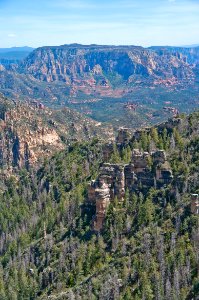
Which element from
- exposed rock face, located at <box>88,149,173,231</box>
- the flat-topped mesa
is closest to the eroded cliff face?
exposed rock face, located at <box>88,149,173,231</box>

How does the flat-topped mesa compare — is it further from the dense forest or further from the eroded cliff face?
the eroded cliff face

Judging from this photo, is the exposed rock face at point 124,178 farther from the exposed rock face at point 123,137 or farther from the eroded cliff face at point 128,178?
the exposed rock face at point 123,137

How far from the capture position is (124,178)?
98438mm

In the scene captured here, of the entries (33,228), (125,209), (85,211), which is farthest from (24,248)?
(125,209)

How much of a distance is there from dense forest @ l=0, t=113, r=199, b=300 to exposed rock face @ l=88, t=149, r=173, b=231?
145cm

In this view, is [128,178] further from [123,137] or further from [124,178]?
[123,137]

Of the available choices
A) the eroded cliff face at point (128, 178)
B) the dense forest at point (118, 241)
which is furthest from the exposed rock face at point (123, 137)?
the eroded cliff face at point (128, 178)

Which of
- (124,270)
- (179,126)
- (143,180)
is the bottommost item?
(124,270)

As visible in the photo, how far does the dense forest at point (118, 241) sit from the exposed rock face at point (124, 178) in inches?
56.9

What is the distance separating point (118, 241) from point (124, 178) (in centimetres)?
1539

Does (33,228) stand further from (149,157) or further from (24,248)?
(149,157)

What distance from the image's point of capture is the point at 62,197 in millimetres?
118250

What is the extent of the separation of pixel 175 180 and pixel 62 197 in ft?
119

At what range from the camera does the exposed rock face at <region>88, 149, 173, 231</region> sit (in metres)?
94.3
